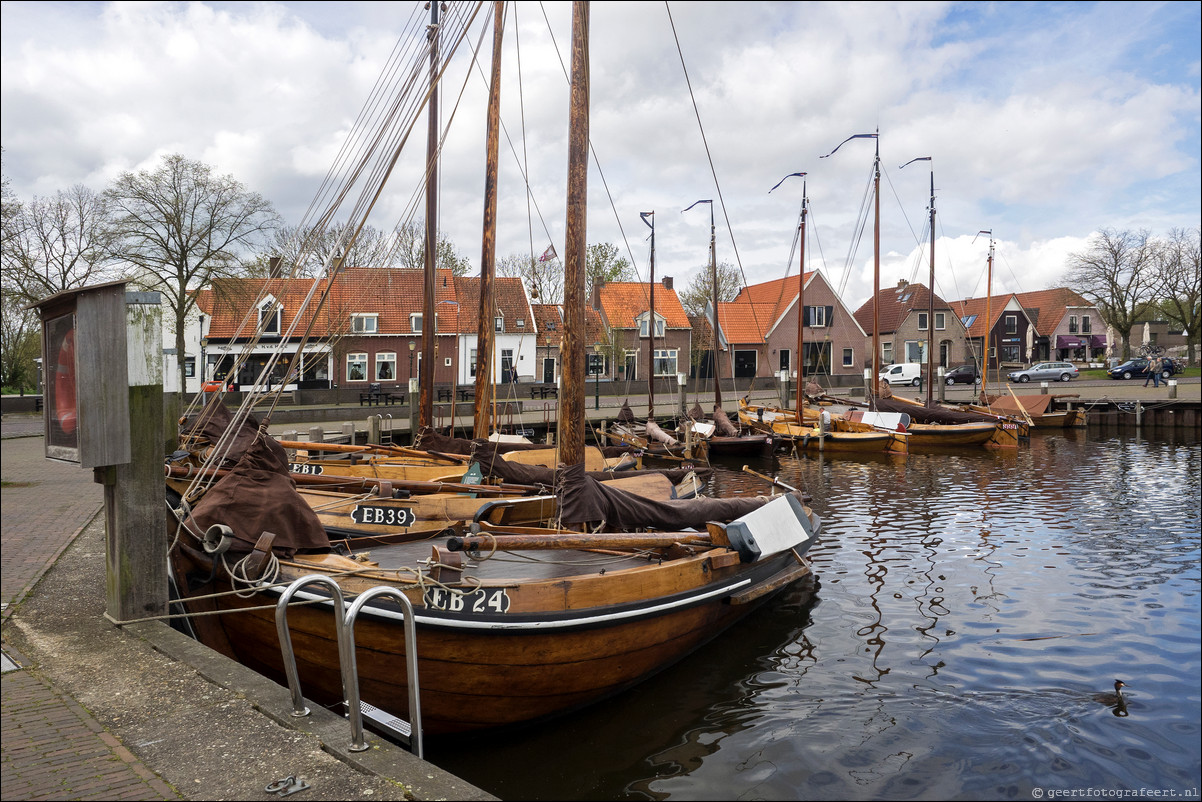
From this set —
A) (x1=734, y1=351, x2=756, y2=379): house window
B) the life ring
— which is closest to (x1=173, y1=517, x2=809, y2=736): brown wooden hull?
the life ring

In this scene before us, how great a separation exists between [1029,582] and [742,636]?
4702mm

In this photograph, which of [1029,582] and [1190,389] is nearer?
[1029,582]

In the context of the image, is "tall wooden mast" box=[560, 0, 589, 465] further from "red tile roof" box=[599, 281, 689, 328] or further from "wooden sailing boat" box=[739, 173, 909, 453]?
"red tile roof" box=[599, 281, 689, 328]

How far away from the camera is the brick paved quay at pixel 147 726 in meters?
3.69

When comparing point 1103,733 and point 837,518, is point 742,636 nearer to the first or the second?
point 1103,733

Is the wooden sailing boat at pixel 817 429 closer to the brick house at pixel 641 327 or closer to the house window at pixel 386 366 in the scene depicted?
the brick house at pixel 641 327

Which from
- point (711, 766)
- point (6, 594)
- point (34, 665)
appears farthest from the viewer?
point (6, 594)

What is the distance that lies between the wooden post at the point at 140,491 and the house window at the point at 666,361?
46.2 metres

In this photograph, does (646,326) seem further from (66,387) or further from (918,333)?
(66,387)

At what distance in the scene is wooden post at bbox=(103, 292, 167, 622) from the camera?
6043 mm

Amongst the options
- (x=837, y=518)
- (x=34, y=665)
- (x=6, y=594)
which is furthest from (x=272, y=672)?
(x=837, y=518)

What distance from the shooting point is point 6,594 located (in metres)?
6.73

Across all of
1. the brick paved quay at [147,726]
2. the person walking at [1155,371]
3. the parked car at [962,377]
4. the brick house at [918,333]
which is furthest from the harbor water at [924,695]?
the brick house at [918,333]

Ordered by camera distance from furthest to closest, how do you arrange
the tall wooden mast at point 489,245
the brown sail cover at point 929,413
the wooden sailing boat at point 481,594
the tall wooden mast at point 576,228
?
the brown sail cover at point 929,413 < the tall wooden mast at point 489,245 < the tall wooden mast at point 576,228 < the wooden sailing boat at point 481,594
